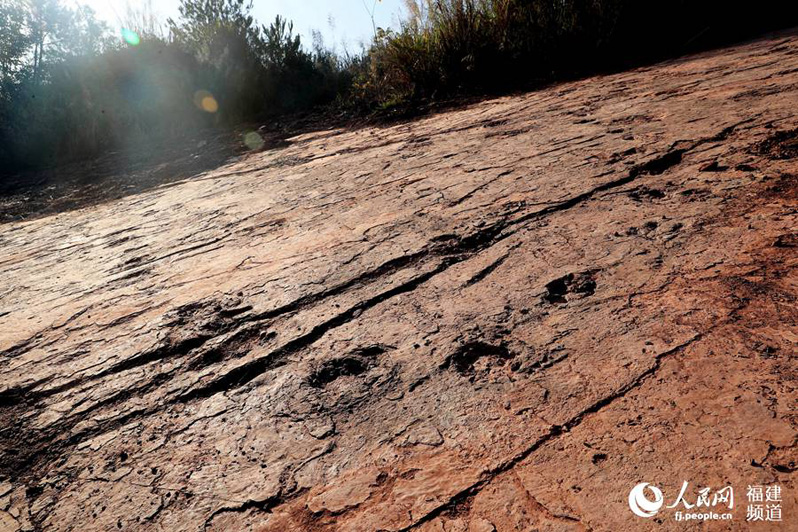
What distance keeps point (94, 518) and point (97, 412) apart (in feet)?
1.10

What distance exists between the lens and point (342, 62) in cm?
829

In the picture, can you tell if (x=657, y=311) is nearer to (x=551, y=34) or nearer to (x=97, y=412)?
(x=97, y=412)

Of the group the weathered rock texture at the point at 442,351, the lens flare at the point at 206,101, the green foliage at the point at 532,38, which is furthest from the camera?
the lens flare at the point at 206,101

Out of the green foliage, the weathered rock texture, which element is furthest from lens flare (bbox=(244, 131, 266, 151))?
the weathered rock texture

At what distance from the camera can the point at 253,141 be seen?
4.78 metres

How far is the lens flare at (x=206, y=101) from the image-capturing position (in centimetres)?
618

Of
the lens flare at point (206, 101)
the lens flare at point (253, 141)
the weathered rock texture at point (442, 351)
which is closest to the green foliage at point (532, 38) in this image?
the lens flare at point (253, 141)

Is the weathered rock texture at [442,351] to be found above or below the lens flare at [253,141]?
below

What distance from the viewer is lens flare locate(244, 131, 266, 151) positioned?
4.46m

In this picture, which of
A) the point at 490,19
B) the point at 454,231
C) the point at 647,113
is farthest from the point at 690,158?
the point at 490,19

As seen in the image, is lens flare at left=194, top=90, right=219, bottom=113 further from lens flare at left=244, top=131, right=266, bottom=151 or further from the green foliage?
the green foliage

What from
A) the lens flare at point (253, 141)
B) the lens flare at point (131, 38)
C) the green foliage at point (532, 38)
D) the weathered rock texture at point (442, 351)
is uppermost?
the lens flare at point (131, 38)

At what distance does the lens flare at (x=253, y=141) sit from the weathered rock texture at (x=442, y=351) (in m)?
2.32

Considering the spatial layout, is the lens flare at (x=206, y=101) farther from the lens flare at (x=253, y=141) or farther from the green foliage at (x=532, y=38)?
the green foliage at (x=532, y=38)
